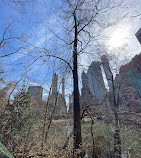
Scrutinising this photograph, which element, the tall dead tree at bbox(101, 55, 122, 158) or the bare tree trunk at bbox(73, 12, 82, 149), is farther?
the tall dead tree at bbox(101, 55, 122, 158)

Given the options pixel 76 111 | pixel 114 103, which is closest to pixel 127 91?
pixel 114 103

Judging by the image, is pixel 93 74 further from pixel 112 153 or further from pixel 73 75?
pixel 112 153

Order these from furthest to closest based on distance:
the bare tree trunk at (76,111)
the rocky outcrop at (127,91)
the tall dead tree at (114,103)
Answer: the rocky outcrop at (127,91), the tall dead tree at (114,103), the bare tree trunk at (76,111)

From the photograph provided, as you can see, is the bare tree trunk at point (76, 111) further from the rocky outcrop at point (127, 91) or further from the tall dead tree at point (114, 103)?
the rocky outcrop at point (127, 91)

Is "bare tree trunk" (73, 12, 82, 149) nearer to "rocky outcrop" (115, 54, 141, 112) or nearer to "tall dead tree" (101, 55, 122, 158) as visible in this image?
"tall dead tree" (101, 55, 122, 158)

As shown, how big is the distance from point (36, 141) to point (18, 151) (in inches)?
16.3

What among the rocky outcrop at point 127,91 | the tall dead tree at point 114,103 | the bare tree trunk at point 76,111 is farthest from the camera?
the rocky outcrop at point 127,91

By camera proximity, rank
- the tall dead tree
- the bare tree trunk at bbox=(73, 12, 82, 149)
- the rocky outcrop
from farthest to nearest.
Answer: the rocky outcrop, the tall dead tree, the bare tree trunk at bbox=(73, 12, 82, 149)

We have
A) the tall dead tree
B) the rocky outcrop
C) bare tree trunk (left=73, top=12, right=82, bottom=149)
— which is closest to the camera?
bare tree trunk (left=73, top=12, right=82, bottom=149)

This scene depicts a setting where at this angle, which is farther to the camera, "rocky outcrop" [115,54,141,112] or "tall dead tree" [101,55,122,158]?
"rocky outcrop" [115,54,141,112]

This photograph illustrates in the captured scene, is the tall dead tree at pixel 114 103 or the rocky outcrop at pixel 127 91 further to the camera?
the rocky outcrop at pixel 127 91

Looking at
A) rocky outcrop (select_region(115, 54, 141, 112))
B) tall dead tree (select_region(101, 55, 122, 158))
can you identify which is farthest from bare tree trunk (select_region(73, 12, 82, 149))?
rocky outcrop (select_region(115, 54, 141, 112))

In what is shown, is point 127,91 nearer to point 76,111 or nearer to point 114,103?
point 114,103

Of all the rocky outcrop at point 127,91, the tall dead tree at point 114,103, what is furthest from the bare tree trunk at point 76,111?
the rocky outcrop at point 127,91
